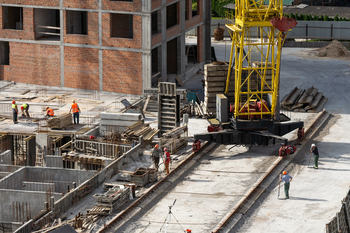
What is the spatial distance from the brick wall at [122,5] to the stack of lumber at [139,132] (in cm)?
1144

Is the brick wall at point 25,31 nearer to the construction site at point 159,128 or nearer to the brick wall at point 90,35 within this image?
the construction site at point 159,128

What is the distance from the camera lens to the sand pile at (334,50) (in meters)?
62.3

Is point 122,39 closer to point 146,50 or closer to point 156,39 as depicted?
point 146,50

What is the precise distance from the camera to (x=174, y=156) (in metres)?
33.9

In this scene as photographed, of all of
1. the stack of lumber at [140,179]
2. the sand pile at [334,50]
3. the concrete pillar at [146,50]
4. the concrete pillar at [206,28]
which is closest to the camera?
the stack of lumber at [140,179]

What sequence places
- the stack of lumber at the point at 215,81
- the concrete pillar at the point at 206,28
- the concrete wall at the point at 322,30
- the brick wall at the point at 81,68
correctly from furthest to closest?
the concrete wall at the point at 322,30, the concrete pillar at the point at 206,28, the brick wall at the point at 81,68, the stack of lumber at the point at 215,81

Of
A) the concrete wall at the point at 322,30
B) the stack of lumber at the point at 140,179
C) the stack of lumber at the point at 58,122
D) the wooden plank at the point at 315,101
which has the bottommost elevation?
the stack of lumber at the point at 140,179

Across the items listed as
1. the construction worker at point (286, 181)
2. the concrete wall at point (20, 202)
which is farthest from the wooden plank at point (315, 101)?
the concrete wall at point (20, 202)

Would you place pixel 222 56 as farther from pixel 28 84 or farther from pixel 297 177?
pixel 297 177

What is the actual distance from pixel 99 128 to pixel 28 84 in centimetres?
A: 1577

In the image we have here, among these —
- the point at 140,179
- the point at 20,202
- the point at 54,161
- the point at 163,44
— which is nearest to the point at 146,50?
the point at 163,44

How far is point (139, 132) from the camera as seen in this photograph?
3566cm

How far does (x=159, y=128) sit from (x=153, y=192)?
9000mm

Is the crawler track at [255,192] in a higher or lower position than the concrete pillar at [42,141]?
lower
